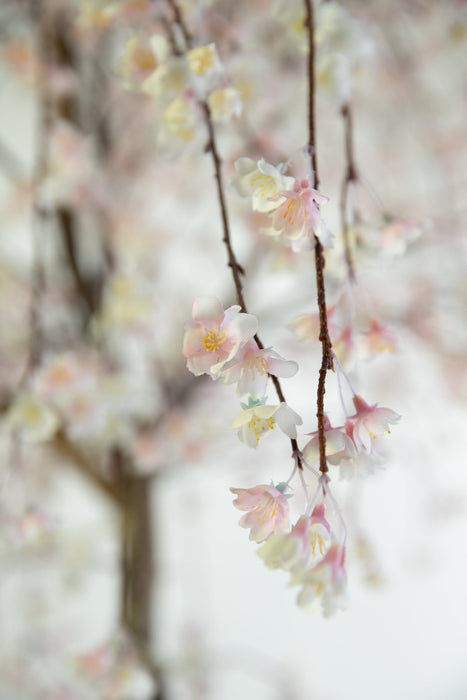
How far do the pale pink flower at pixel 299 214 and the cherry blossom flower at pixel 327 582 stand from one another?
0.17m

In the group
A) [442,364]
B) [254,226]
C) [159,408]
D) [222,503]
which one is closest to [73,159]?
[254,226]

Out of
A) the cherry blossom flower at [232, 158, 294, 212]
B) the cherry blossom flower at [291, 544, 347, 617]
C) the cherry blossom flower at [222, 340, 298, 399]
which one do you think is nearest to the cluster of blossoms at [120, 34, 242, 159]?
the cherry blossom flower at [232, 158, 294, 212]

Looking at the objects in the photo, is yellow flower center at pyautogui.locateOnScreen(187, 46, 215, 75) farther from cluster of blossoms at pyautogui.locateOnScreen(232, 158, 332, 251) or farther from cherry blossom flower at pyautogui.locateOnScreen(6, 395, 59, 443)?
cherry blossom flower at pyautogui.locateOnScreen(6, 395, 59, 443)

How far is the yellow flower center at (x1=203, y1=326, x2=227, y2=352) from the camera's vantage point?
29 cm

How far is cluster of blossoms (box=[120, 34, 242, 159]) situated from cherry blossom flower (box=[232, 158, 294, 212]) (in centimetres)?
11

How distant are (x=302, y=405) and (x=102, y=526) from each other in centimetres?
105

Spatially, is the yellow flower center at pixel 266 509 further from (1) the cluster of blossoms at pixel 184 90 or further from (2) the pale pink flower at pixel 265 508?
(1) the cluster of blossoms at pixel 184 90

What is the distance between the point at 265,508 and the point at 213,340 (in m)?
0.10

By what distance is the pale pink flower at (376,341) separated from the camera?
0.41 meters

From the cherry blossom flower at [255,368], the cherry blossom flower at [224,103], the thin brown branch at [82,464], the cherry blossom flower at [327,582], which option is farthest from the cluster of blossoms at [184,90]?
the thin brown branch at [82,464]

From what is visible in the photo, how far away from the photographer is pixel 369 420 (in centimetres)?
31

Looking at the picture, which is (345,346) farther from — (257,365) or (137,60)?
(137,60)

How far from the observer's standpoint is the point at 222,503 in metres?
2.68

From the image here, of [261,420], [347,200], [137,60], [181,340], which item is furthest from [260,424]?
[181,340]
